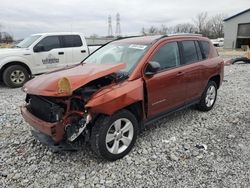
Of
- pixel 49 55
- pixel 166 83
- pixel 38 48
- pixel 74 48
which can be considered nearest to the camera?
pixel 166 83

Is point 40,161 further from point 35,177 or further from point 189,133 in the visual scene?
point 189,133

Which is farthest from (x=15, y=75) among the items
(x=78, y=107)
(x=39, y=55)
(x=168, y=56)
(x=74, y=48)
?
(x=168, y=56)

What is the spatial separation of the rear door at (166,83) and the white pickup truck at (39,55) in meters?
5.90

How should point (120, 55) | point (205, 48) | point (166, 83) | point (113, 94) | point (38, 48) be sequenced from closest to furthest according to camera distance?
1. point (113, 94)
2. point (166, 83)
3. point (120, 55)
4. point (205, 48)
5. point (38, 48)

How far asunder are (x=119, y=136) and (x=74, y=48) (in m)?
6.84

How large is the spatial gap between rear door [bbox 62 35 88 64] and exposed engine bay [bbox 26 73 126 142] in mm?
6285

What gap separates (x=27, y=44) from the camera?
28.8 ft

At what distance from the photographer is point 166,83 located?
390 centimetres

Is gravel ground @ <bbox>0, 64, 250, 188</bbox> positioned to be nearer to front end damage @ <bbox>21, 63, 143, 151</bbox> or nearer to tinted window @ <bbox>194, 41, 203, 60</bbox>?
front end damage @ <bbox>21, 63, 143, 151</bbox>

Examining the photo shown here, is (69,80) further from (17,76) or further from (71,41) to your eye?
(71,41)

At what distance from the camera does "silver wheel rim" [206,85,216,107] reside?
5352mm

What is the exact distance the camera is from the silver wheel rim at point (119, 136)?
3.29 m

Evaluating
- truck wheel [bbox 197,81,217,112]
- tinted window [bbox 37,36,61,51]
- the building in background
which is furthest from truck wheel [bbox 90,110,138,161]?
the building in background

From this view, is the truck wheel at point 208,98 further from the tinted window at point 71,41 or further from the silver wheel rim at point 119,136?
the tinted window at point 71,41
